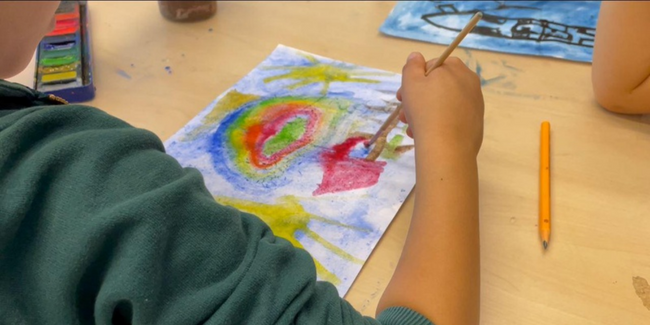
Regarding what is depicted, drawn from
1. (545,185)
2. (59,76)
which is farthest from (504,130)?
(59,76)

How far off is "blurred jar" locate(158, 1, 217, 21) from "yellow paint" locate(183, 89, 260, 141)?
250 mm

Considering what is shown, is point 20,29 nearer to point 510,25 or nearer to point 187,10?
point 187,10

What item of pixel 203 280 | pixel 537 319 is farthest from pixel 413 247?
pixel 203 280

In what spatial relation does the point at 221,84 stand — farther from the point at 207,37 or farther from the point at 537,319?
the point at 537,319

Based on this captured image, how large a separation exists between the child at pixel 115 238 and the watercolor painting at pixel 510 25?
55cm

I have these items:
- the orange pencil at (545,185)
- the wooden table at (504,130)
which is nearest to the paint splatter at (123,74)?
the wooden table at (504,130)

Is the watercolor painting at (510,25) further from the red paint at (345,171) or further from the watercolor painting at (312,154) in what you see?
the red paint at (345,171)

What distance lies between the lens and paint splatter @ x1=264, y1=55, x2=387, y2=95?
0.84 m

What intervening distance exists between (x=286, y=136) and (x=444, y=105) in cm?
22

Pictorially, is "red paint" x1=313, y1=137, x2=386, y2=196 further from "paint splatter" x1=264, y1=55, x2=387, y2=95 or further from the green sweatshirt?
the green sweatshirt

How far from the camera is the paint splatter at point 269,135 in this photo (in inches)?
27.5

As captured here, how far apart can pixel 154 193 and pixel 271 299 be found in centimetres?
11

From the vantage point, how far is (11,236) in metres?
0.36

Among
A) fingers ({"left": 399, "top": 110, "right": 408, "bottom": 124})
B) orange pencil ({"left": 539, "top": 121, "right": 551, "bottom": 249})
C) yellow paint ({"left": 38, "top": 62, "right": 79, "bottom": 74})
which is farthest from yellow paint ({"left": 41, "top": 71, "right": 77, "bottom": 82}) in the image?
orange pencil ({"left": 539, "top": 121, "right": 551, "bottom": 249})
